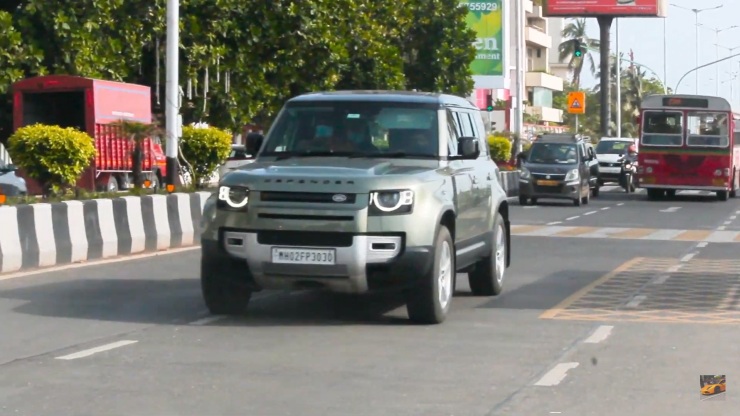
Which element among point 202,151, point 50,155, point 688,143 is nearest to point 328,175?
point 50,155

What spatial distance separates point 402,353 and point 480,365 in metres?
0.69

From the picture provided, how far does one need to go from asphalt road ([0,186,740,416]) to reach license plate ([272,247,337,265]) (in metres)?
0.55

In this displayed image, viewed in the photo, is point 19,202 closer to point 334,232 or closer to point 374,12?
Answer: point 334,232

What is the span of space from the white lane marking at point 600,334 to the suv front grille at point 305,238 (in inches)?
77.1

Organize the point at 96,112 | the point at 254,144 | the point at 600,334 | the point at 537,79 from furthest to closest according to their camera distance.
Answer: the point at 537,79, the point at 96,112, the point at 254,144, the point at 600,334

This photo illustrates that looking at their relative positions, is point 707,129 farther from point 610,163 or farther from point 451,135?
point 451,135

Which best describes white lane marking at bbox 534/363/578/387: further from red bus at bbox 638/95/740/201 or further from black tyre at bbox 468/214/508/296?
red bus at bbox 638/95/740/201

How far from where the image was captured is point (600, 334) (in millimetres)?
11273

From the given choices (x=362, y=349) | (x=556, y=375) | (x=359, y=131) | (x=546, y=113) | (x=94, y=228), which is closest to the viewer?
(x=556, y=375)

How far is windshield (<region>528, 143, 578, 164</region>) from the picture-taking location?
38.6 meters

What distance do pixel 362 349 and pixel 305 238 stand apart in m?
1.25

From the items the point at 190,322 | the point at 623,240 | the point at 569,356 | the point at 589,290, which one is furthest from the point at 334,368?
the point at 623,240

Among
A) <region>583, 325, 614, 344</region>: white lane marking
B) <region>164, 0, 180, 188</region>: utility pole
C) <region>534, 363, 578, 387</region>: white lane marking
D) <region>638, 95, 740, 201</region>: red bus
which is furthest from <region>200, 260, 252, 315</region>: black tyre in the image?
<region>638, 95, 740, 201</region>: red bus

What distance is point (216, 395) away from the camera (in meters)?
8.34
